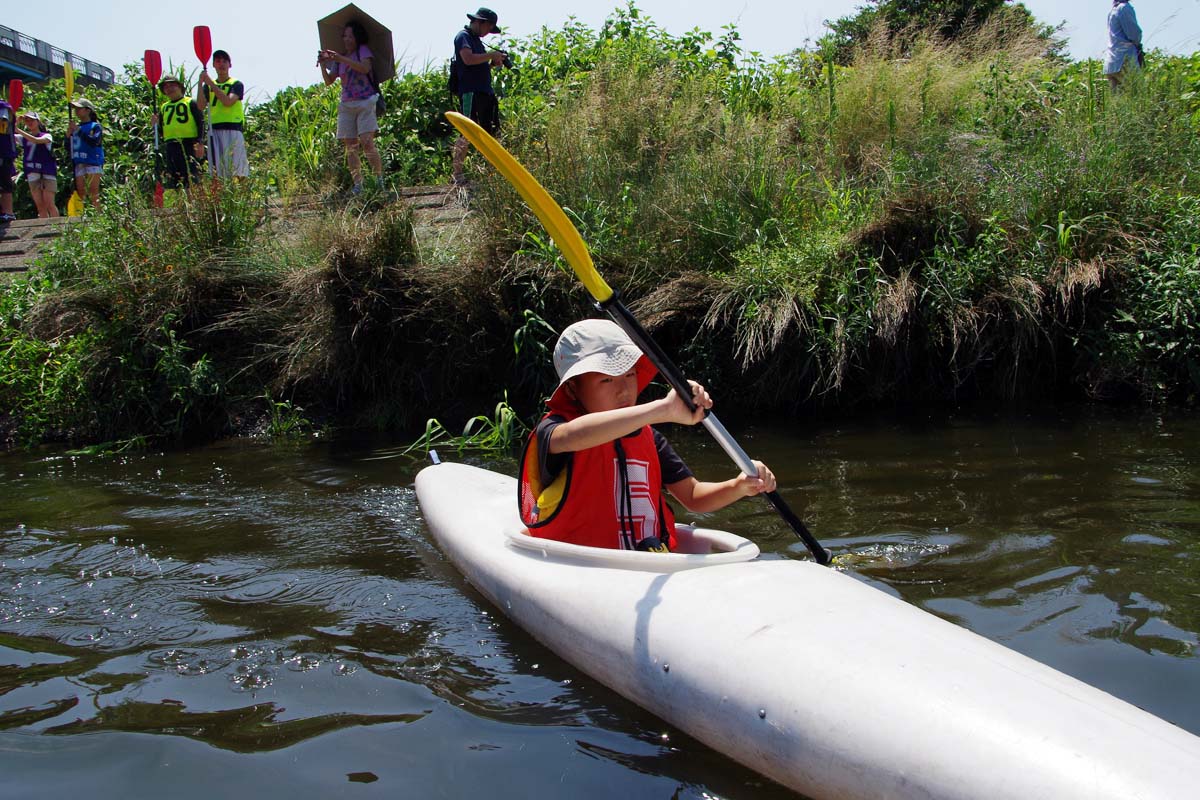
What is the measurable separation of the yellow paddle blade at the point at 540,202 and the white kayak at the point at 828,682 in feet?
2.69

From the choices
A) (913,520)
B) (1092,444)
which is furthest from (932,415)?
(913,520)

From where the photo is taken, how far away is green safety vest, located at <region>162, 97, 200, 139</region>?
823cm

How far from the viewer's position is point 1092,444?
5.08 meters

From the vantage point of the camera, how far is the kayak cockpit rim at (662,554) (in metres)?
2.82

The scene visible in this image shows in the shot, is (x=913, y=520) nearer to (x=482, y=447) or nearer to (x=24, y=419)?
(x=482, y=447)

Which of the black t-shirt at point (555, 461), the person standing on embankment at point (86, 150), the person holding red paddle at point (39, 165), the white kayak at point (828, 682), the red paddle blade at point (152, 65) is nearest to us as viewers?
the white kayak at point (828, 682)

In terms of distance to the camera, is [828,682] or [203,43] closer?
[828,682]

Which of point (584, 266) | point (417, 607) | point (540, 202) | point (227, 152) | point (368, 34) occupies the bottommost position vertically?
point (417, 607)

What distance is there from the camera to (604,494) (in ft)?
10.1

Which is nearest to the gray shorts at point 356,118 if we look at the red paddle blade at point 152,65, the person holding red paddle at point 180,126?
the person holding red paddle at point 180,126

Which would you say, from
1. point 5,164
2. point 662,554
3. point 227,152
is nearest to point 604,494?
point 662,554

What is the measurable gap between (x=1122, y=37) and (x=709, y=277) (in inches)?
172

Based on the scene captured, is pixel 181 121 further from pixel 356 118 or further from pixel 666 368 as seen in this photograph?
pixel 666 368

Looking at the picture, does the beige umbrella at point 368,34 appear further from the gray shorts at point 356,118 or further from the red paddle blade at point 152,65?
the red paddle blade at point 152,65
